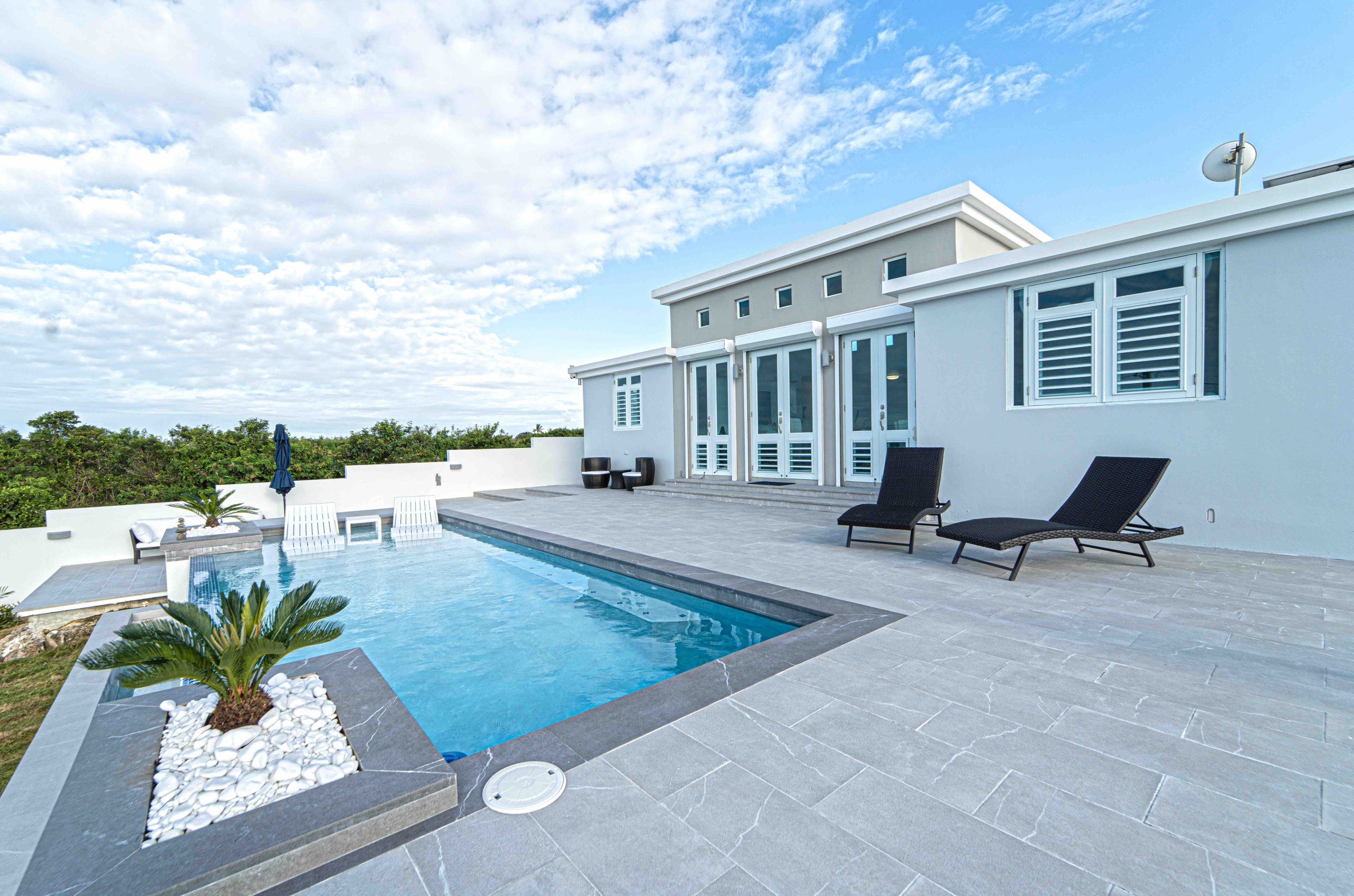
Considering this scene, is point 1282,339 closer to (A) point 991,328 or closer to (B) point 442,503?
(A) point 991,328

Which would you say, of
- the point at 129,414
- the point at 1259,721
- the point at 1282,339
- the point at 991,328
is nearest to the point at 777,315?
the point at 991,328

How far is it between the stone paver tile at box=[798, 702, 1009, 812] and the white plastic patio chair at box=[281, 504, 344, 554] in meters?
9.11

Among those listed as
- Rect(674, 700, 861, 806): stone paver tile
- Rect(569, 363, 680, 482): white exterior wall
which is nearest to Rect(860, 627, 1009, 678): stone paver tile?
Rect(674, 700, 861, 806): stone paver tile

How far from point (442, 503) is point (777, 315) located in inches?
354

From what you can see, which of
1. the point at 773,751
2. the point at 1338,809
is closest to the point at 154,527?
the point at 773,751

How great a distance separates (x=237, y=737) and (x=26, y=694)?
135 inches

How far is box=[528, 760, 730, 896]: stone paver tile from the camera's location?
1575 mm

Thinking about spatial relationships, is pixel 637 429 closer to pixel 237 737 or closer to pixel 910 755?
pixel 237 737

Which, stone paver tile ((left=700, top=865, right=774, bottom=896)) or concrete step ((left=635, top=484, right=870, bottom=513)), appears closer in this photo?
stone paver tile ((left=700, top=865, right=774, bottom=896))

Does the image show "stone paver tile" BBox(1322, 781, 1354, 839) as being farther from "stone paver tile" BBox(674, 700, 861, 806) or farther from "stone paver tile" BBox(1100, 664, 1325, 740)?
"stone paver tile" BBox(674, 700, 861, 806)

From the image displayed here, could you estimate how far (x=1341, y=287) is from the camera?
507cm

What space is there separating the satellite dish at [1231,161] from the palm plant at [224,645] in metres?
9.62

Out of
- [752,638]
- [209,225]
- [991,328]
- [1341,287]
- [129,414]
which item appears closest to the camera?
[752,638]

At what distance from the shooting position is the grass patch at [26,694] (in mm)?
2982
